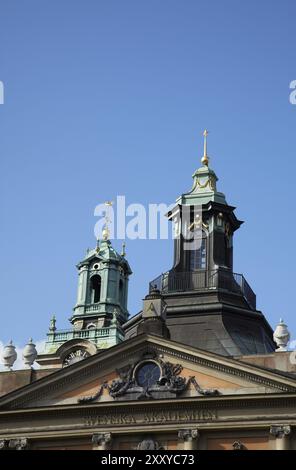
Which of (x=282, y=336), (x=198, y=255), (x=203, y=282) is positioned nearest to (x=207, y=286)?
(x=203, y=282)

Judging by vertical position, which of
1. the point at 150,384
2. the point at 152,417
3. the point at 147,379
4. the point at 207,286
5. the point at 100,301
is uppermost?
the point at 100,301

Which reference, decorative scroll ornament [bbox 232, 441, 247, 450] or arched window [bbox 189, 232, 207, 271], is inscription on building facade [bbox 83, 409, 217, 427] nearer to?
decorative scroll ornament [bbox 232, 441, 247, 450]

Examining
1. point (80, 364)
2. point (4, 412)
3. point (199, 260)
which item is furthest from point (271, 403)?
point (199, 260)

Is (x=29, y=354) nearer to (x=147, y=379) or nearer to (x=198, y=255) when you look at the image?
(x=147, y=379)

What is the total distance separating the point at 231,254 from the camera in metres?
65.8

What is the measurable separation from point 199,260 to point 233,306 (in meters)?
6.12

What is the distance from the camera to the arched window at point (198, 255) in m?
63.4

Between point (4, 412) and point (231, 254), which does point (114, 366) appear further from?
point (231, 254)

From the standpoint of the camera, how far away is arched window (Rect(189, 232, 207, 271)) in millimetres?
63406

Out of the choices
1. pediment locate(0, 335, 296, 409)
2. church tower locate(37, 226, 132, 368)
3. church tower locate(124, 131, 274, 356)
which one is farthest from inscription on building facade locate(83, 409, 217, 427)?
church tower locate(37, 226, 132, 368)

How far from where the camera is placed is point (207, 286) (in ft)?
201

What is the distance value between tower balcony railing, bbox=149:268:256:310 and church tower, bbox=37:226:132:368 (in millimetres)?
21033

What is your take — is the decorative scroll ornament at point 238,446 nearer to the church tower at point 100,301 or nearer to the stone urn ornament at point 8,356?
the stone urn ornament at point 8,356

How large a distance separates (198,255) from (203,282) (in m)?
2.80
